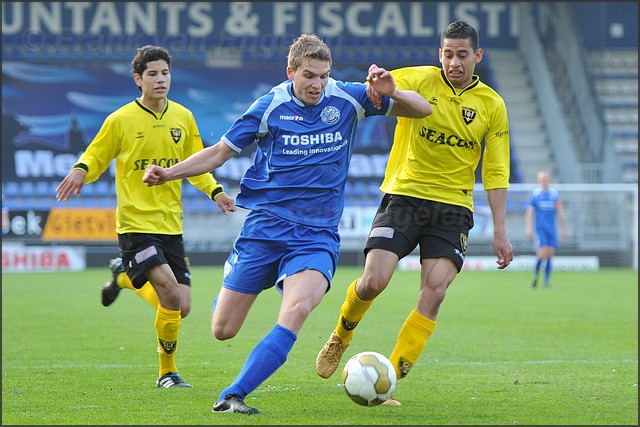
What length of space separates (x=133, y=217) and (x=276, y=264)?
1.82m

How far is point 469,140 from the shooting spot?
686cm

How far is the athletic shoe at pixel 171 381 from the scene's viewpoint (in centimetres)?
727

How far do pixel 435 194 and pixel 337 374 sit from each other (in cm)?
190

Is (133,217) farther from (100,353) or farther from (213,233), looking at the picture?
(213,233)

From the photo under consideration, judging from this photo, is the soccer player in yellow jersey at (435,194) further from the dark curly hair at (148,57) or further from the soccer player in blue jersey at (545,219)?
the soccer player in blue jersey at (545,219)

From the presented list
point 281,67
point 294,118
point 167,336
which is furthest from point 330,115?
point 281,67

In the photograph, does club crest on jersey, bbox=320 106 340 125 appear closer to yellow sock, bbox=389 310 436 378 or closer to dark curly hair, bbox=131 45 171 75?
yellow sock, bbox=389 310 436 378

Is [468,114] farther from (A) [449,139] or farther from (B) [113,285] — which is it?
(B) [113,285]

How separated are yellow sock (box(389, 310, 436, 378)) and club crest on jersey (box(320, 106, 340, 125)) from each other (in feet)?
4.45

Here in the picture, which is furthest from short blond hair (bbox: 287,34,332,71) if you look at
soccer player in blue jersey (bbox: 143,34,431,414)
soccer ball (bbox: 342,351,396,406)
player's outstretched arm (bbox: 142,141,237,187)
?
soccer ball (bbox: 342,351,396,406)

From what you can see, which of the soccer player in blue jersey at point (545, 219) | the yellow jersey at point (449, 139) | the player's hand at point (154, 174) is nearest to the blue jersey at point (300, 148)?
the player's hand at point (154, 174)

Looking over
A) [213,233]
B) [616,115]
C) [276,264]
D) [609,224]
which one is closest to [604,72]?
[616,115]

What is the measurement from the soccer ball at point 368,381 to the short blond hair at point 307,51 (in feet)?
5.76

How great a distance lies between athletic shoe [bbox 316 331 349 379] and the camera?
686 cm
